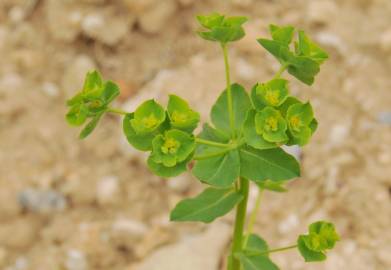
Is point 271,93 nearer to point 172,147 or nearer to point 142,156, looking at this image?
point 172,147

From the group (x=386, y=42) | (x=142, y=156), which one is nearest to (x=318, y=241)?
(x=142, y=156)

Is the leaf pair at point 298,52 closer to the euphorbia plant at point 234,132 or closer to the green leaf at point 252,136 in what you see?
the euphorbia plant at point 234,132

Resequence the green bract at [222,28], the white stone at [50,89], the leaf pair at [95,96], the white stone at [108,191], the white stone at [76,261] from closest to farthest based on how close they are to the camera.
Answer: the leaf pair at [95,96] < the green bract at [222,28] < the white stone at [76,261] < the white stone at [108,191] < the white stone at [50,89]

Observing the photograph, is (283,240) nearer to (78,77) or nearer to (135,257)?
(135,257)

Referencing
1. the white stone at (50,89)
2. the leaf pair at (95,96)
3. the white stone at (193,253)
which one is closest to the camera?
the leaf pair at (95,96)

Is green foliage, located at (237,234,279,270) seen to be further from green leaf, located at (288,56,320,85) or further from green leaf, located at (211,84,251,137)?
green leaf, located at (288,56,320,85)

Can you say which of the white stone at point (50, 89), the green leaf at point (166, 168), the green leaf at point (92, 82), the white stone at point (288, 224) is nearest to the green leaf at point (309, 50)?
the green leaf at point (166, 168)

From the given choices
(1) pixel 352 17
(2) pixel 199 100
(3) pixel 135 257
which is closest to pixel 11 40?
(2) pixel 199 100
